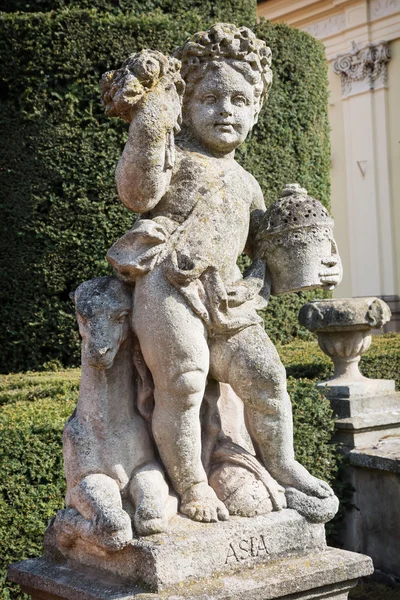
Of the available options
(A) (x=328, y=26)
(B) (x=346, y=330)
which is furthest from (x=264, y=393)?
(A) (x=328, y=26)

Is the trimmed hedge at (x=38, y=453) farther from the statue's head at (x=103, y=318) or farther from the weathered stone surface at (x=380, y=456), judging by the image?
the statue's head at (x=103, y=318)

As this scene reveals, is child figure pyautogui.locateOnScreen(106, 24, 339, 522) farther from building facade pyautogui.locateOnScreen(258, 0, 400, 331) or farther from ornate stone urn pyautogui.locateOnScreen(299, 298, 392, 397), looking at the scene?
building facade pyautogui.locateOnScreen(258, 0, 400, 331)

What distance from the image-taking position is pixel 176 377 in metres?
2.91

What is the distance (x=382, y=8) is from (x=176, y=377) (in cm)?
1519

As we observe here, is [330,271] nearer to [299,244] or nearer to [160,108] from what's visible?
[299,244]

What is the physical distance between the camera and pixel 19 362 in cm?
862

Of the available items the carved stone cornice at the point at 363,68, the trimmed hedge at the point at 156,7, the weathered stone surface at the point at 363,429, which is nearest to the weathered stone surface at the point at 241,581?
the weathered stone surface at the point at 363,429

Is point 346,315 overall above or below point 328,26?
below

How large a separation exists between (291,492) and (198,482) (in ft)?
1.20

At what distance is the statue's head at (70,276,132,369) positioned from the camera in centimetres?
294

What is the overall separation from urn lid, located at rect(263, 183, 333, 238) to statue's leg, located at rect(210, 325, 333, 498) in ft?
1.36

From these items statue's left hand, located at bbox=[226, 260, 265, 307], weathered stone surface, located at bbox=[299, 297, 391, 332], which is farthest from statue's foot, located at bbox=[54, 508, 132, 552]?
weathered stone surface, located at bbox=[299, 297, 391, 332]

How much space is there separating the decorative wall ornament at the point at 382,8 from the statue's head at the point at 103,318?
14.8 meters

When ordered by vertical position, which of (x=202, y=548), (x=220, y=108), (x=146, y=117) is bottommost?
(x=202, y=548)
